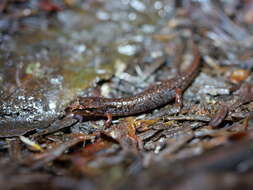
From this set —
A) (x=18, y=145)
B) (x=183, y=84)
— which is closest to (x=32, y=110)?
(x=18, y=145)

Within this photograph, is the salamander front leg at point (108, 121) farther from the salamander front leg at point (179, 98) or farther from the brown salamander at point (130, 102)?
the salamander front leg at point (179, 98)

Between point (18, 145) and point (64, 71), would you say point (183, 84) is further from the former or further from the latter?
point (18, 145)

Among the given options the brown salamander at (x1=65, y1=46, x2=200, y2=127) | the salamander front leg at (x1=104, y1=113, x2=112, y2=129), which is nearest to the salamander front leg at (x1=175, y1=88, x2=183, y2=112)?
the brown salamander at (x1=65, y1=46, x2=200, y2=127)

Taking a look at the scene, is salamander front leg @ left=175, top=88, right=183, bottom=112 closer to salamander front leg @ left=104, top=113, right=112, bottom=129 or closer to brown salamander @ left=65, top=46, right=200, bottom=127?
brown salamander @ left=65, top=46, right=200, bottom=127

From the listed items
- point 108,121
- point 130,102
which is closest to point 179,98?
point 130,102

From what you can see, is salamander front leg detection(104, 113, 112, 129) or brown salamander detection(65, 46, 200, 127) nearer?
salamander front leg detection(104, 113, 112, 129)

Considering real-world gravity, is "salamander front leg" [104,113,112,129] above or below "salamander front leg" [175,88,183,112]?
below

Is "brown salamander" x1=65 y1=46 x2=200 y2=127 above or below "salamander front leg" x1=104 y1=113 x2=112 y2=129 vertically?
above

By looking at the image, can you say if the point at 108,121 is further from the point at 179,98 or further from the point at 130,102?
the point at 179,98
